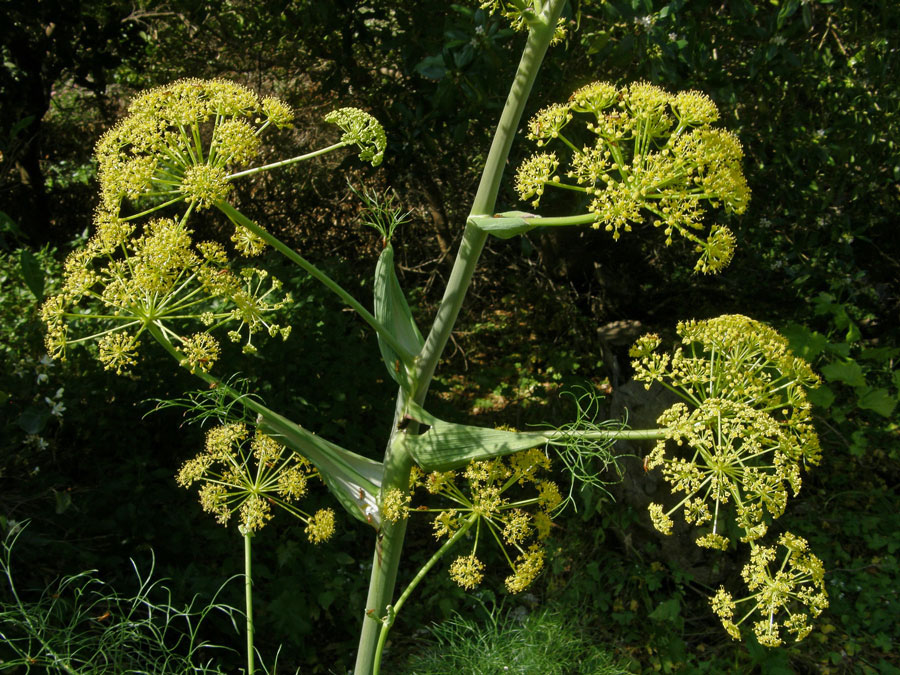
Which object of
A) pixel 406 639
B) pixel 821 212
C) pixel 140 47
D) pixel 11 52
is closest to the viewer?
pixel 406 639

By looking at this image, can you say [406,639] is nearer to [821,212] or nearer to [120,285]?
[120,285]

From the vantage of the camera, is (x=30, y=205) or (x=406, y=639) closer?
(x=406, y=639)

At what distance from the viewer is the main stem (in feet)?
3.57

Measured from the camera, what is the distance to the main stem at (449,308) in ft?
3.57

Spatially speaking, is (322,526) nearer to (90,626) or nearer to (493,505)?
(493,505)

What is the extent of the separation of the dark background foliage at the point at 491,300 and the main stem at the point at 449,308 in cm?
146

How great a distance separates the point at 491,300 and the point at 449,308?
204 inches

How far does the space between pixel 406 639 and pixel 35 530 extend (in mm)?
1743

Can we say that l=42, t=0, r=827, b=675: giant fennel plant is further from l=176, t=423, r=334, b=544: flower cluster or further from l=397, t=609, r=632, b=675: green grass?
l=397, t=609, r=632, b=675: green grass

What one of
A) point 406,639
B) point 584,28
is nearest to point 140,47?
point 584,28

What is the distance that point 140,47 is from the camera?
19.0 feet

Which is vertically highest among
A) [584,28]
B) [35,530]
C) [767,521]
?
[584,28]

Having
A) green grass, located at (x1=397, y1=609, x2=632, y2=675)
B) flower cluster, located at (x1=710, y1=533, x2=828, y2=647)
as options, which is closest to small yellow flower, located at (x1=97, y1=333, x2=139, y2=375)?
flower cluster, located at (x1=710, y1=533, x2=828, y2=647)

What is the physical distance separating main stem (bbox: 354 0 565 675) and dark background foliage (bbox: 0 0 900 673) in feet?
4.78
